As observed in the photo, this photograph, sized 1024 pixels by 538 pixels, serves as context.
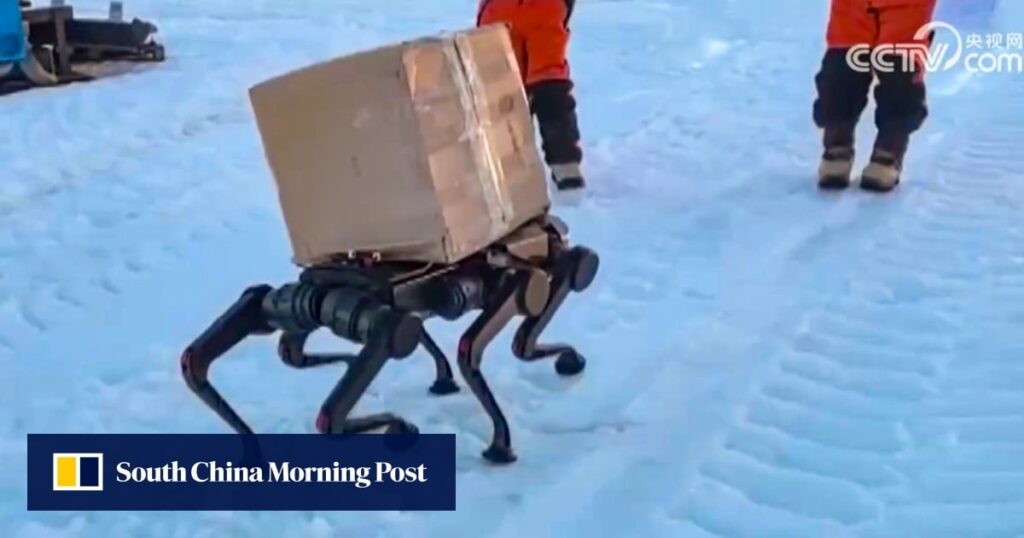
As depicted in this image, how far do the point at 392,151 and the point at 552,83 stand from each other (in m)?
2.29

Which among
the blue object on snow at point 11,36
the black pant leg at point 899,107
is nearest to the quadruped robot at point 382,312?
the black pant leg at point 899,107

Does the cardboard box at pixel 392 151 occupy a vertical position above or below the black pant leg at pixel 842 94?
above

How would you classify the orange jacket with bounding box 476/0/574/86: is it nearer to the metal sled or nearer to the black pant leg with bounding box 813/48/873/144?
the black pant leg with bounding box 813/48/873/144

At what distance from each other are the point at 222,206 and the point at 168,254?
0.50m

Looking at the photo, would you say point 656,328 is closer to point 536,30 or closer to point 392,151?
point 392,151

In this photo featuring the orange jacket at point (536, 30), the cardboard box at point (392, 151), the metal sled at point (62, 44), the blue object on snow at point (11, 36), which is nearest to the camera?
the cardboard box at point (392, 151)

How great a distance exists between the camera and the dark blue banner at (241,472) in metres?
2.36

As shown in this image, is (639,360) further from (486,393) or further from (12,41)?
(12,41)

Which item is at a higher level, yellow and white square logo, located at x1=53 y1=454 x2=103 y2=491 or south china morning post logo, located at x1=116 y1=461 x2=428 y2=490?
south china morning post logo, located at x1=116 y1=461 x2=428 y2=490

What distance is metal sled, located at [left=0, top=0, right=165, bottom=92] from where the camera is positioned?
6.34 m

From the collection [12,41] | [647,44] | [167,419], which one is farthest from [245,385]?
[647,44]

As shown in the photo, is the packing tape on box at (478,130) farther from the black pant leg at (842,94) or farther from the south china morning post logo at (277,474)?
the black pant leg at (842,94)

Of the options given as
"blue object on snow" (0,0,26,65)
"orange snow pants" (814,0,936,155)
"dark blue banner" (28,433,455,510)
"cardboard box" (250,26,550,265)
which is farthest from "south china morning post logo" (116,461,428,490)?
"blue object on snow" (0,0,26,65)

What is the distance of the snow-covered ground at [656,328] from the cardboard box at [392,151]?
407 mm
